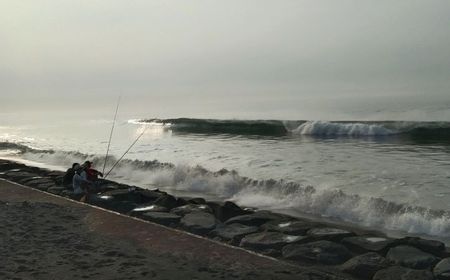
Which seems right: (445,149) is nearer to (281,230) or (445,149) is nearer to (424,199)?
(424,199)

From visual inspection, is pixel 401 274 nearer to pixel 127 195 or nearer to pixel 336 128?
pixel 127 195

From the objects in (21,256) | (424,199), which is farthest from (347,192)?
(21,256)

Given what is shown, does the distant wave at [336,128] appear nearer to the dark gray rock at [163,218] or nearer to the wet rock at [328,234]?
Answer: the wet rock at [328,234]

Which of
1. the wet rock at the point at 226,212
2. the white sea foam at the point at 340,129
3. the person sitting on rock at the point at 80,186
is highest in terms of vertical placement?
the white sea foam at the point at 340,129

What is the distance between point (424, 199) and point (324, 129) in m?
22.1

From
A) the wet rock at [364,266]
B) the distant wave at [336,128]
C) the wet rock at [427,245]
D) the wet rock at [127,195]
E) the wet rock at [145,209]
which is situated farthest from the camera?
the distant wave at [336,128]

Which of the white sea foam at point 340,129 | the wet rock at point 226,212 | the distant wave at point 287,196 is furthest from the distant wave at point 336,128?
the wet rock at point 226,212

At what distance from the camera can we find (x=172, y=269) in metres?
4.68

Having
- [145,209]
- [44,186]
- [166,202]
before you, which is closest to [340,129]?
[44,186]

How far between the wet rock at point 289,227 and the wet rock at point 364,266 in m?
1.58

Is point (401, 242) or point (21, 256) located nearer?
point (21, 256)

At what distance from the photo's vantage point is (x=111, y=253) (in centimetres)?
523

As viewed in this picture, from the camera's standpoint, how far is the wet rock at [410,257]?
16.8ft

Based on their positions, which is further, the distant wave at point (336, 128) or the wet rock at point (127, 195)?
the distant wave at point (336, 128)
